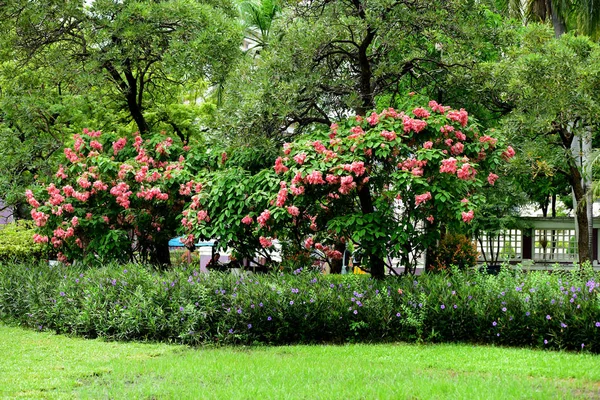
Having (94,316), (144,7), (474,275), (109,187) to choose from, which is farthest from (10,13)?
(474,275)

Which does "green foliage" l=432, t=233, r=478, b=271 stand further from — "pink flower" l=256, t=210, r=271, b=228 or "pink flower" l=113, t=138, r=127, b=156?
"pink flower" l=113, t=138, r=127, b=156

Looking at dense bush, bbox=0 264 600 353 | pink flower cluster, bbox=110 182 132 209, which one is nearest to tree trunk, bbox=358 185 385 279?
dense bush, bbox=0 264 600 353

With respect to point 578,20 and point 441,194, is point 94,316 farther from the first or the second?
point 578,20

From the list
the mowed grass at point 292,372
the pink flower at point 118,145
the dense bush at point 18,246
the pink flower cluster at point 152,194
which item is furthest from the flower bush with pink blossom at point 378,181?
the dense bush at point 18,246

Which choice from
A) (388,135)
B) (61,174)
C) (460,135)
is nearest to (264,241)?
(388,135)

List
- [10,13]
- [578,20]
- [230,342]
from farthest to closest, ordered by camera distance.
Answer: [578,20] < [10,13] < [230,342]

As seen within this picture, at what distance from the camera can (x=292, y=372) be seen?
7.21 m

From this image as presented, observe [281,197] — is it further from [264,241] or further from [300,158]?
[264,241]

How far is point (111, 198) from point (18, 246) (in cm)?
427

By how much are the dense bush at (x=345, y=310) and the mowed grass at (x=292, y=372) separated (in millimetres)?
396

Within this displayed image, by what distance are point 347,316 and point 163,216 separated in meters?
4.96

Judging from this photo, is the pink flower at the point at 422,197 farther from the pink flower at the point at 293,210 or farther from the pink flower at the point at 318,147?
the pink flower at the point at 293,210

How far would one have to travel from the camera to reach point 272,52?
37.6 feet

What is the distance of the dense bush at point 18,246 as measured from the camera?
15.8 metres
